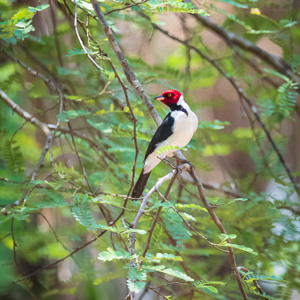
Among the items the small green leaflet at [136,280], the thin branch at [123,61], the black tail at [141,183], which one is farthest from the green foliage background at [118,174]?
the small green leaflet at [136,280]

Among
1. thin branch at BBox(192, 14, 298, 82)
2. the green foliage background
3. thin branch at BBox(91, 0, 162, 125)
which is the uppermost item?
thin branch at BBox(91, 0, 162, 125)

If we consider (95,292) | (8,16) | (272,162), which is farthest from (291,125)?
(8,16)

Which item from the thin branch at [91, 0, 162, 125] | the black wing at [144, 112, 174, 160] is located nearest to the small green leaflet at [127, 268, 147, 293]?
the thin branch at [91, 0, 162, 125]

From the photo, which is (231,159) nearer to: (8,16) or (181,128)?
(181,128)

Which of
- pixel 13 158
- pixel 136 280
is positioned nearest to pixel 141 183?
pixel 13 158

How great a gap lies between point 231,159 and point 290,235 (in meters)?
3.70

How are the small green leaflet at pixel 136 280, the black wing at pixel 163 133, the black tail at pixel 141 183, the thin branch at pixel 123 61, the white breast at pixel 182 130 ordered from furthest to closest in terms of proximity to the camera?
the black tail at pixel 141 183, the white breast at pixel 182 130, the black wing at pixel 163 133, the thin branch at pixel 123 61, the small green leaflet at pixel 136 280

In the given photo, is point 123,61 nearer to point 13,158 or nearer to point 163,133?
point 163,133

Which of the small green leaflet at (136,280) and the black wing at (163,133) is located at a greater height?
the small green leaflet at (136,280)

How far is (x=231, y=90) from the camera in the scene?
6.54 m

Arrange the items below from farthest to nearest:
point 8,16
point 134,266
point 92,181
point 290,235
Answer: point 92,181 < point 290,235 < point 8,16 < point 134,266

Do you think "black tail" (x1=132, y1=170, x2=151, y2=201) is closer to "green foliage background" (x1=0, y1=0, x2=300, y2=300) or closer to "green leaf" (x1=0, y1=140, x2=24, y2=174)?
"green foliage background" (x1=0, y1=0, x2=300, y2=300)

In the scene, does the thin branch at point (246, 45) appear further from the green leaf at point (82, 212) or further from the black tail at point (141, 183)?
the green leaf at point (82, 212)

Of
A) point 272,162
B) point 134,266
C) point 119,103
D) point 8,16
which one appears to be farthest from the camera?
point 272,162
